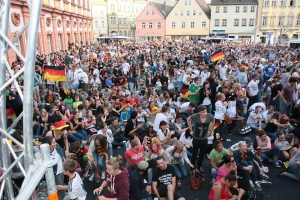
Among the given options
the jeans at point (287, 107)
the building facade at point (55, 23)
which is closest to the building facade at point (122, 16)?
the building facade at point (55, 23)

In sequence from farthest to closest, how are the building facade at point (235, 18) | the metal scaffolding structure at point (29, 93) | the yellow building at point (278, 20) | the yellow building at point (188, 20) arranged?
the yellow building at point (188, 20) → the building facade at point (235, 18) → the yellow building at point (278, 20) → the metal scaffolding structure at point (29, 93)

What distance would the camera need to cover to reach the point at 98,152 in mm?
5898

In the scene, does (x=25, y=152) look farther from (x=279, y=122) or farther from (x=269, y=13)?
(x=269, y=13)

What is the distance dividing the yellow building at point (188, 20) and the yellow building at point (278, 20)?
1098cm

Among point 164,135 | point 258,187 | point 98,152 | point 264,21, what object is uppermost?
point 264,21

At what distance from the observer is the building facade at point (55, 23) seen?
15359 mm

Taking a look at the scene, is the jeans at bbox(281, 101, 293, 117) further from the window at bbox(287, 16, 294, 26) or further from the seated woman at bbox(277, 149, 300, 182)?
the window at bbox(287, 16, 294, 26)

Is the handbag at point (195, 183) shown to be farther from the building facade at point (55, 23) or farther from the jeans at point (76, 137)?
the building facade at point (55, 23)

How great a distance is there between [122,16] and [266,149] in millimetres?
68615

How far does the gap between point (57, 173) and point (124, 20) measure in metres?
69.7

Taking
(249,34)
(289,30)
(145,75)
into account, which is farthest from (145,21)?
(145,75)

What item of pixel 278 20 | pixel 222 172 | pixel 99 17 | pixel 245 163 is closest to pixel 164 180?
pixel 222 172

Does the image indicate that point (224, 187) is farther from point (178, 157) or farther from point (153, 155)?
point (153, 155)

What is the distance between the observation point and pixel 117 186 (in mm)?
4137
